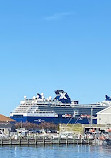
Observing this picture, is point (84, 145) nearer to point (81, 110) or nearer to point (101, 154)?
point (101, 154)

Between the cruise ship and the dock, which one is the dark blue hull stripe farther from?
the dock

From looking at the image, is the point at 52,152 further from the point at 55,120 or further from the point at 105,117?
the point at 55,120

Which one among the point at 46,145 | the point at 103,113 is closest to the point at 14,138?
the point at 46,145

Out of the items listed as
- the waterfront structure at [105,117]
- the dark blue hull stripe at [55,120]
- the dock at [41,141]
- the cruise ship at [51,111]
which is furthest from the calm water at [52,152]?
the cruise ship at [51,111]

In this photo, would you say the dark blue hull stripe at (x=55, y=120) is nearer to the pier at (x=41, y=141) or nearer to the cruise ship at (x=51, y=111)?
the cruise ship at (x=51, y=111)

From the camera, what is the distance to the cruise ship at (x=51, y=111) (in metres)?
185

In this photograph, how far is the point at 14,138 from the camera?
296 feet

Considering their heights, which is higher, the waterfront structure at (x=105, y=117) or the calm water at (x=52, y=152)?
the waterfront structure at (x=105, y=117)

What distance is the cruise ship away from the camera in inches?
7298

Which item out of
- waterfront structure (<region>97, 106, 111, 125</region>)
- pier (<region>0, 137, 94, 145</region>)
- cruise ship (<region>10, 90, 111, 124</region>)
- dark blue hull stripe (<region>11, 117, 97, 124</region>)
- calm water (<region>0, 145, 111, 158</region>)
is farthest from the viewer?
Answer: cruise ship (<region>10, 90, 111, 124</region>)

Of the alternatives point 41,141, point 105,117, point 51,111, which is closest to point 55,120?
point 51,111

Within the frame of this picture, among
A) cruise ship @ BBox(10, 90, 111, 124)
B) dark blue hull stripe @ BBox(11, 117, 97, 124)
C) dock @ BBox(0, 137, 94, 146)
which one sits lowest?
dock @ BBox(0, 137, 94, 146)

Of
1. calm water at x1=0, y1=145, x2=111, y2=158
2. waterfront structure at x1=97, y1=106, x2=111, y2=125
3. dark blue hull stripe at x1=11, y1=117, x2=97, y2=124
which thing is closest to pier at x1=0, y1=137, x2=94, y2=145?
calm water at x1=0, y1=145, x2=111, y2=158

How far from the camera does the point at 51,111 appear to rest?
624ft
